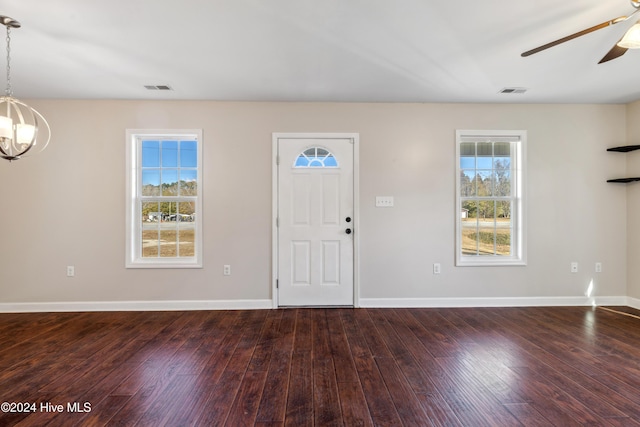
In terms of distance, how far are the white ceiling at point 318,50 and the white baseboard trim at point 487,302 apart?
2448 millimetres

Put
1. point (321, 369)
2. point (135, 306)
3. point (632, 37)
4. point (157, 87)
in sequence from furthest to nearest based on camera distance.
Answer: point (135, 306) → point (157, 87) → point (321, 369) → point (632, 37)

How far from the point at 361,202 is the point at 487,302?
2003 mm

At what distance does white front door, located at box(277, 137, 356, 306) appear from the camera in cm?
383

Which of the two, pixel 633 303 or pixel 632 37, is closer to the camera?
pixel 632 37

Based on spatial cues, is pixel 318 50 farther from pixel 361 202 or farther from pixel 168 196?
pixel 168 196

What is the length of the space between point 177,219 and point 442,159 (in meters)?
3.41

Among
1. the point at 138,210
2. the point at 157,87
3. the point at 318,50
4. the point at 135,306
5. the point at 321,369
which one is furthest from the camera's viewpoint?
the point at 138,210

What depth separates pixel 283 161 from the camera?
3818mm

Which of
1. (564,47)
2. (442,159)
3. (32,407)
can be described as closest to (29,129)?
(32,407)

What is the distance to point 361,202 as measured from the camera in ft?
12.6

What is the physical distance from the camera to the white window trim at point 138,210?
374 centimetres

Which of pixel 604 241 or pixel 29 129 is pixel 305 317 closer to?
pixel 29 129

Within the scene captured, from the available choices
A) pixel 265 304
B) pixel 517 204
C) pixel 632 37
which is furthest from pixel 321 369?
pixel 517 204

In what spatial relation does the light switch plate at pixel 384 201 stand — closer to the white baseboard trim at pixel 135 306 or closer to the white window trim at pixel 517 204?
the white window trim at pixel 517 204
